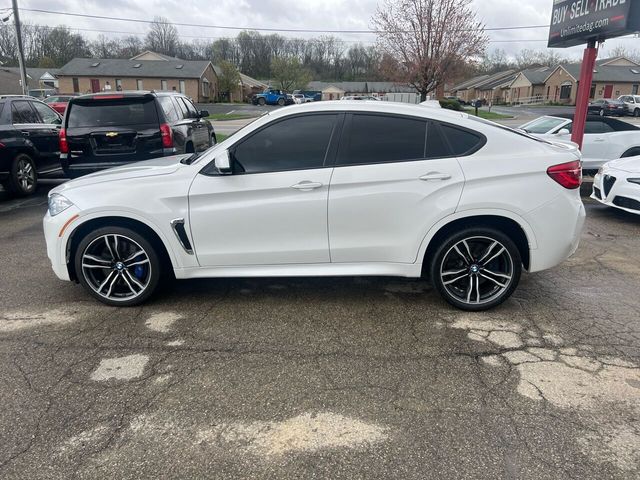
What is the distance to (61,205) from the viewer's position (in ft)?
13.7

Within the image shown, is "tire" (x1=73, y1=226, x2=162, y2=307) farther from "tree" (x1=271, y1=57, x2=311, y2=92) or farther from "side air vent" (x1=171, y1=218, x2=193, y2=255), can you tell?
"tree" (x1=271, y1=57, x2=311, y2=92)

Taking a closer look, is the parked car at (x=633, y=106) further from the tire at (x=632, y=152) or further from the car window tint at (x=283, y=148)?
the car window tint at (x=283, y=148)

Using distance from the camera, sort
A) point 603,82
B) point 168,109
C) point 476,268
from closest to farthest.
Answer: point 476,268
point 168,109
point 603,82

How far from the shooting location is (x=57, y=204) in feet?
13.8

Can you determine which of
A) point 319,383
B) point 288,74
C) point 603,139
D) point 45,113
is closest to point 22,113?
point 45,113

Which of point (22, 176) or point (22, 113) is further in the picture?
point (22, 113)

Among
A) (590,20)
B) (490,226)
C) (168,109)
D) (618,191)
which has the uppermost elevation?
(590,20)

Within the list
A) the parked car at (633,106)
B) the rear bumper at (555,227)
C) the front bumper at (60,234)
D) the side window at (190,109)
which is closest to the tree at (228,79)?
the parked car at (633,106)

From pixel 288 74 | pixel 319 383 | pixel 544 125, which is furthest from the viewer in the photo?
pixel 288 74

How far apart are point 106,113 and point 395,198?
560 cm

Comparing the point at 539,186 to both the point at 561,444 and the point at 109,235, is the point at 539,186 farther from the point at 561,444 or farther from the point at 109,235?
the point at 109,235

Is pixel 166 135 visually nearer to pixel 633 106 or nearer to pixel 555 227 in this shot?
pixel 555 227

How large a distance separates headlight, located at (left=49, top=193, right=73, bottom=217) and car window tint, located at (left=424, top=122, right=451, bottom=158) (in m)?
3.09

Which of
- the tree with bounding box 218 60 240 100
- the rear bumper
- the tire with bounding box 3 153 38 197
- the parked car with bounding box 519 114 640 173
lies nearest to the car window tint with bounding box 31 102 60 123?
the tire with bounding box 3 153 38 197
